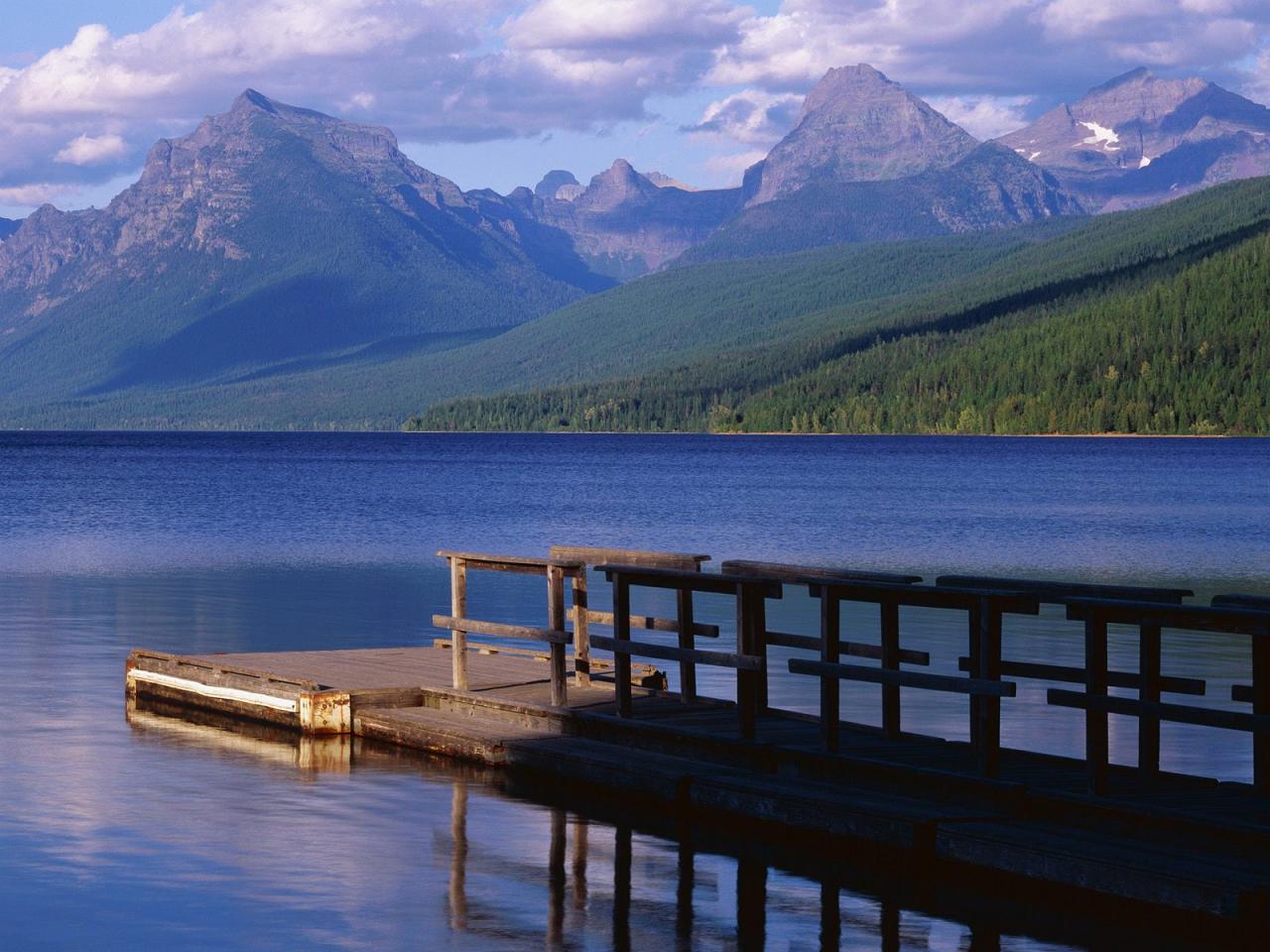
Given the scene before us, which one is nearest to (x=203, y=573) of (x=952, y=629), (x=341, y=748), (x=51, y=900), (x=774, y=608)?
(x=774, y=608)

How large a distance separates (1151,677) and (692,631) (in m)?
7.31

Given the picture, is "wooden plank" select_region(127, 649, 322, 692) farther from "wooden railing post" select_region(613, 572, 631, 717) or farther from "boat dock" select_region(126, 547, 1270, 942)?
"wooden railing post" select_region(613, 572, 631, 717)

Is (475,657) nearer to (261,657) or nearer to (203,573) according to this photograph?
(261,657)

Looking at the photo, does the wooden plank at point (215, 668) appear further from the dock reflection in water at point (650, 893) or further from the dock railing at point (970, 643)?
the dock reflection in water at point (650, 893)

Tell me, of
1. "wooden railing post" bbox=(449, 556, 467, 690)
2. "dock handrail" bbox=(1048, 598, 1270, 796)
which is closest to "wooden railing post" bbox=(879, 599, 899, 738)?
"dock handrail" bbox=(1048, 598, 1270, 796)

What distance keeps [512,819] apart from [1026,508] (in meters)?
77.0

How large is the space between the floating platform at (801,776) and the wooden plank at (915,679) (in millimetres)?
832

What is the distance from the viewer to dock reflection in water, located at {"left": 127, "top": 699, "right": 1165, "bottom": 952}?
15.3m

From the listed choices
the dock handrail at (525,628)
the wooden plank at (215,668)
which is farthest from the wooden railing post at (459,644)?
the wooden plank at (215,668)

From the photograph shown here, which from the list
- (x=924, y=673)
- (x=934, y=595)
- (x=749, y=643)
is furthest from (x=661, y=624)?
(x=934, y=595)

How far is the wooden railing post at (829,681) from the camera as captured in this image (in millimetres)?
19766

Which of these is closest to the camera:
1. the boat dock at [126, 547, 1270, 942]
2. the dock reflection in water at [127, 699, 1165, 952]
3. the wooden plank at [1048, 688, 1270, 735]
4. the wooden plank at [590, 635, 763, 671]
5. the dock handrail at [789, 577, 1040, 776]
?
the dock reflection in water at [127, 699, 1165, 952]

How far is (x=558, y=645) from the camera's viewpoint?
75.8 ft

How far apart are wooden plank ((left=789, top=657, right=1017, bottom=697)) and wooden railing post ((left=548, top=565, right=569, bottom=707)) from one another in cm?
416
